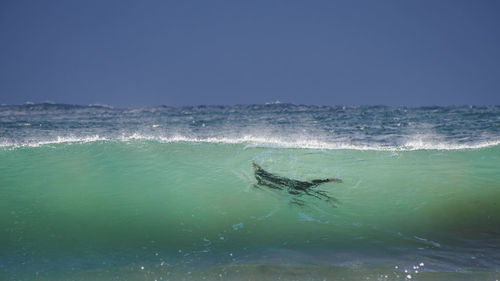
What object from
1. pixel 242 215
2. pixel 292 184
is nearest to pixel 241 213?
pixel 242 215

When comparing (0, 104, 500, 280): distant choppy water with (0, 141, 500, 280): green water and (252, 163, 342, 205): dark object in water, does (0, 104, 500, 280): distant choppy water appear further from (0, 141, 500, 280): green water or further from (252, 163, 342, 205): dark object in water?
(252, 163, 342, 205): dark object in water

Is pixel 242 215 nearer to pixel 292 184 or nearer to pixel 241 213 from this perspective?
pixel 241 213

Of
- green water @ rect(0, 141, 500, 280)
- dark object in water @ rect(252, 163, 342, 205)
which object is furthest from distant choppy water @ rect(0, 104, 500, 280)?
dark object in water @ rect(252, 163, 342, 205)

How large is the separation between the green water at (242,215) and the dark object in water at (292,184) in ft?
0.31

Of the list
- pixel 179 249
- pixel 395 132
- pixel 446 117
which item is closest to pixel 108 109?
pixel 395 132

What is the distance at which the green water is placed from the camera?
2.78 metres

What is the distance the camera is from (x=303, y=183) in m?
4.24

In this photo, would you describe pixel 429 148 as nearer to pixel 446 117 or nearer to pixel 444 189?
pixel 444 189

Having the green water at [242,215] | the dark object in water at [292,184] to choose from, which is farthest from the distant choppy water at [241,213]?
the dark object in water at [292,184]

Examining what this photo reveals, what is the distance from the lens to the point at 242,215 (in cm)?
375

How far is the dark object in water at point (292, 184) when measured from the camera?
4.12 metres

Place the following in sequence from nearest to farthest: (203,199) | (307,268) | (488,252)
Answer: (307,268), (488,252), (203,199)

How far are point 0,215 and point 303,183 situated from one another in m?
3.32

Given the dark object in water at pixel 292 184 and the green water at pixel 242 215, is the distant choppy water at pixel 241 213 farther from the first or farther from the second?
the dark object in water at pixel 292 184
